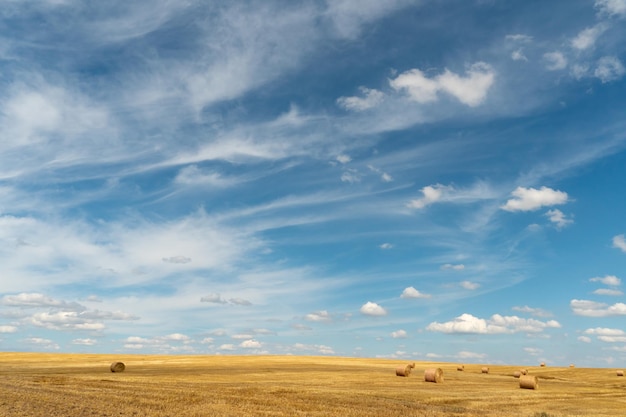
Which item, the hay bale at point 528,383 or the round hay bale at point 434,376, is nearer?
the hay bale at point 528,383

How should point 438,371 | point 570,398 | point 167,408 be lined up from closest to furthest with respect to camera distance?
point 167,408, point 570,398, point 438,371

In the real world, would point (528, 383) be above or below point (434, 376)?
below

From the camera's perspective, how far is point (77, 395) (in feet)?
85.7

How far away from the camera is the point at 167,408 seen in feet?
73.9

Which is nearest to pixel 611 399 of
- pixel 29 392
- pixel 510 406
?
pixel 510 406

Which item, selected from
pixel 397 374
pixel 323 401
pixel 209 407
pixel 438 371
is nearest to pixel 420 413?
pixel 323 401

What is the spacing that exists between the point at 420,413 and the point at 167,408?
37.6 ft

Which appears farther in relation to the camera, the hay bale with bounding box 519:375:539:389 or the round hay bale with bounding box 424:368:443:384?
the round hay bale with bounding box 424:368:443:384

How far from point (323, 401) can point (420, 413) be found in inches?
218

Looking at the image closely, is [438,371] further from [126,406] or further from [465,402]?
[126,406]

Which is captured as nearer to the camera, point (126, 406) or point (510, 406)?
point (126, 406)

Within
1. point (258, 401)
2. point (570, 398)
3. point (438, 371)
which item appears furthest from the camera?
point (438, 371)

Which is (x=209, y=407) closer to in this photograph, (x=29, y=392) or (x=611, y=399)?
(x=29, y=392)

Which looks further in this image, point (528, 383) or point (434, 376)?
point (434, 376)
